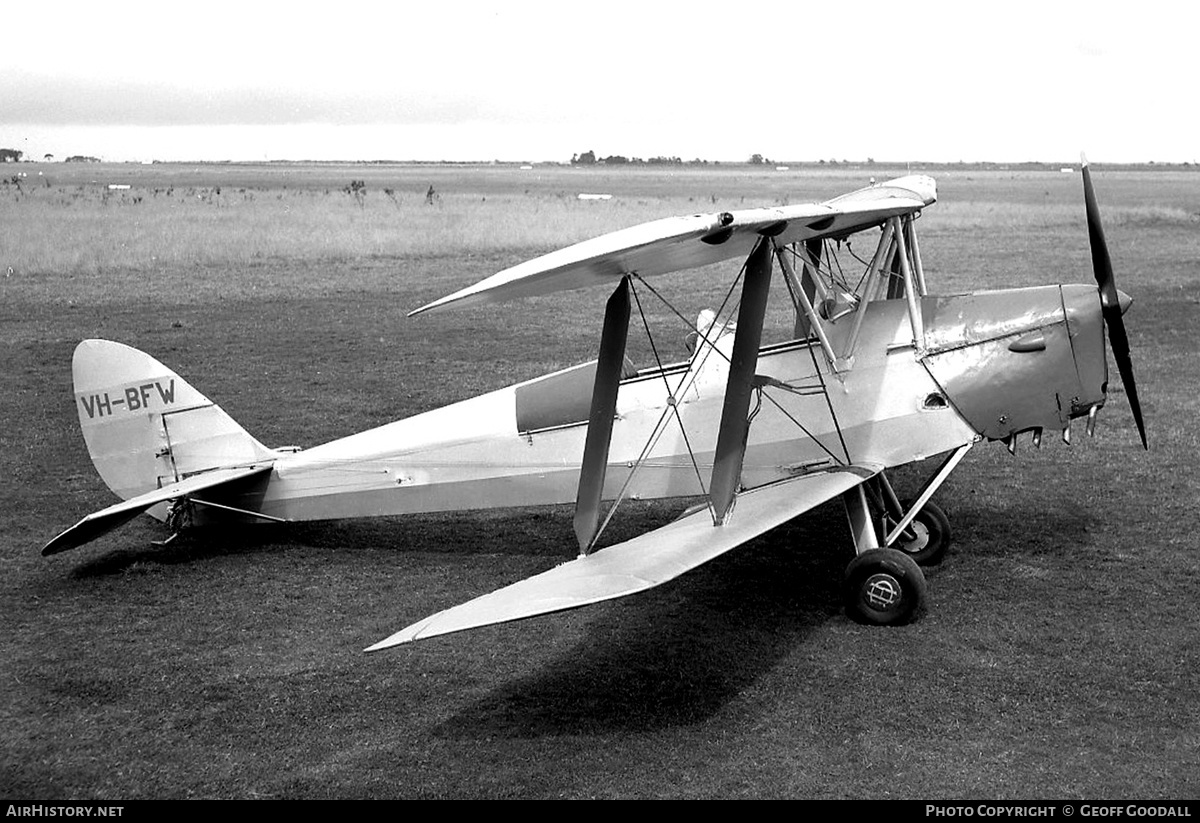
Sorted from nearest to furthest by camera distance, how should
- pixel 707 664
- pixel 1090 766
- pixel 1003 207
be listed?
1. pixel 1090 766
2. pixel 707 664
3. pixel 1003 207

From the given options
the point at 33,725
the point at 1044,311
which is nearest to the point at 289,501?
the point at 33,725

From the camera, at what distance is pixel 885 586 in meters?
6.32

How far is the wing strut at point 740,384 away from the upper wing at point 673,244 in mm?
188

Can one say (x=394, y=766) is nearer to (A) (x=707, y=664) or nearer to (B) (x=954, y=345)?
(A) (x=707, y=664)

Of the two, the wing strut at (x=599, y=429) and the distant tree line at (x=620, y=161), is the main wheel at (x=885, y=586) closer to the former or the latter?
the wing strut at (x=599, y=429)

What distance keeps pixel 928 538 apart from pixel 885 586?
50.0 inches

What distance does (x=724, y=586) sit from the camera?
7.15 metres

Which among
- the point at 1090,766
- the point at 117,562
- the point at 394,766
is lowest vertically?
the point at 1090,766

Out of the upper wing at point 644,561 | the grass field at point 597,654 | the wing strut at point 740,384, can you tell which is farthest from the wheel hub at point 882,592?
the wing strut at point 740,384

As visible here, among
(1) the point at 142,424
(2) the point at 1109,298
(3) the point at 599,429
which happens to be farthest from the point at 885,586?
(1) the point at 142,424

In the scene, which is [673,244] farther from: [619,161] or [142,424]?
[619,161]

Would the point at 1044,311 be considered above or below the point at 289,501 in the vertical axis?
above
